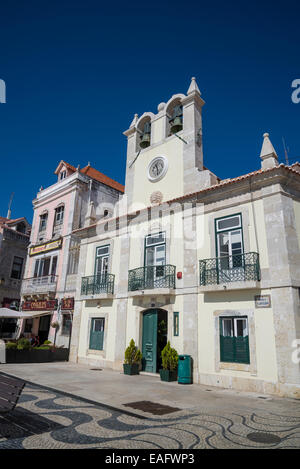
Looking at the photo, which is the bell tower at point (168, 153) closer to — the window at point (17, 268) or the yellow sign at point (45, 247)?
the yellow sign at point (45, 247)

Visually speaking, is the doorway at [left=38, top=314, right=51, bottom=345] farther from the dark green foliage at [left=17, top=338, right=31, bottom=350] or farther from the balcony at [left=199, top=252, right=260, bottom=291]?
the balcony at [left=199, top=252, right=260, bottom=291]

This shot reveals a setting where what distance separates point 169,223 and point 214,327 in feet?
15.6

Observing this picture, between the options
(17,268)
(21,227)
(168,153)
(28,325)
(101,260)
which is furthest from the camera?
(21,227)

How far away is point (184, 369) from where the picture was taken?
10.5 m

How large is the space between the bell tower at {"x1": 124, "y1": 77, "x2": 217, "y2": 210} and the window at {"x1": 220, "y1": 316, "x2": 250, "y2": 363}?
18.1 ft

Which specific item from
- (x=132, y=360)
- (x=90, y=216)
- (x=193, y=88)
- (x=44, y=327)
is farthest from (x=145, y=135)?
(x=44, y=327)

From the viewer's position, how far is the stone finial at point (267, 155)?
10.7m

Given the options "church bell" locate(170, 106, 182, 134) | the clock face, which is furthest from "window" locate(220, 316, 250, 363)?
"church bell" locate(170, 106, 182, 134)

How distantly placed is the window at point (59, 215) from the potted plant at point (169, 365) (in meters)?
13.2

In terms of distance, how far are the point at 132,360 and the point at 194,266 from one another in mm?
4553

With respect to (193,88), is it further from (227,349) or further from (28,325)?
(28,325)

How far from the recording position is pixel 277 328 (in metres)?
9.08

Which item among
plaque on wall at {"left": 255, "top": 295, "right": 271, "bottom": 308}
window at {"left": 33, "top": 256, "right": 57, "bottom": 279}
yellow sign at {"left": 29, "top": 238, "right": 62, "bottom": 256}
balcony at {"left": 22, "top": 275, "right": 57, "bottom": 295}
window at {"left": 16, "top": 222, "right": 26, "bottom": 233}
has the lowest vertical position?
plaque on wall at {"left": 255, "top": 295, "right": 271, "bottom": 308}

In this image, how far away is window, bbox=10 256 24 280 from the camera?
2480 centimetres
